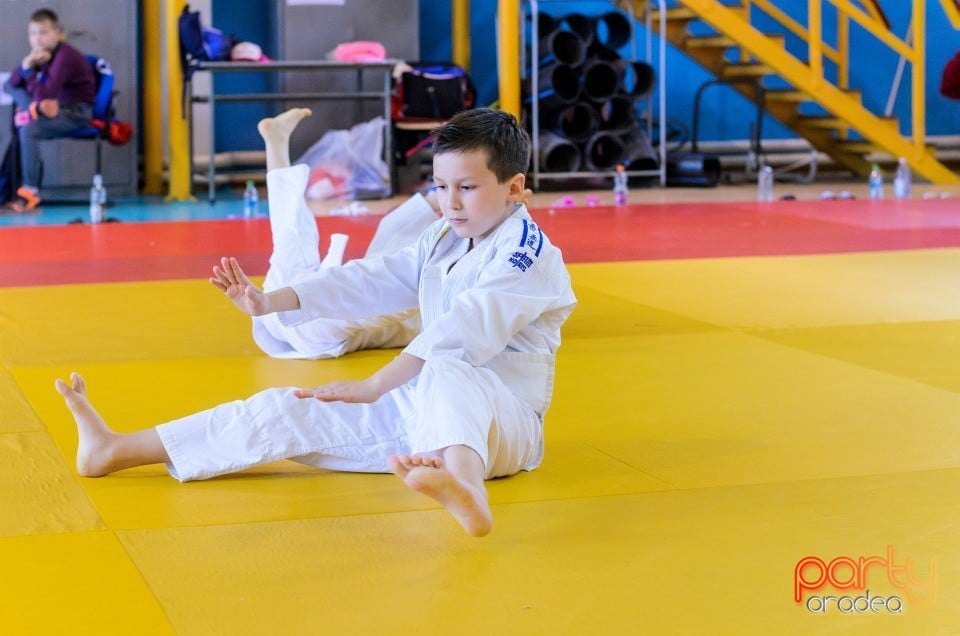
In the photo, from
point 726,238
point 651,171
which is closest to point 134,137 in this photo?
point 651,171

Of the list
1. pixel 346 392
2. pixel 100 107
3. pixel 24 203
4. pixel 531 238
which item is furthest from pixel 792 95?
pixel 346 392

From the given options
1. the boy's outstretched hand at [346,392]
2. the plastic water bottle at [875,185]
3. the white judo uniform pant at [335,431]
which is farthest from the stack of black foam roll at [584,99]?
the boy's outstretched hand at [346,392]

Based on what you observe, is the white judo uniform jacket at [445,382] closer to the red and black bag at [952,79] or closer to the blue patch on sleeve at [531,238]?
the blue patch on sleeve at [531,238]

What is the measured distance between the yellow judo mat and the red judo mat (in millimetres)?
2255

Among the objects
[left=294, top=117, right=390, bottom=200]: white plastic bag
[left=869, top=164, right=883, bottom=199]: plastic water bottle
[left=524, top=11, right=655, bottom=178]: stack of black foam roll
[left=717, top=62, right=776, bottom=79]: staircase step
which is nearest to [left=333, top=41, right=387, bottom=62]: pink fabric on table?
[left=294, top=117, right=390, bottom=200]: white plastic bag

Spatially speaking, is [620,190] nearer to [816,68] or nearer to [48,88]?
[816,68]

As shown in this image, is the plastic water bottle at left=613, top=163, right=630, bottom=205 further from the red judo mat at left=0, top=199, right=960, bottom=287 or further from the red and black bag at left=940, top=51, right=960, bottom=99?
the red and black bag at left=940, top=51, right=960, bottom=99

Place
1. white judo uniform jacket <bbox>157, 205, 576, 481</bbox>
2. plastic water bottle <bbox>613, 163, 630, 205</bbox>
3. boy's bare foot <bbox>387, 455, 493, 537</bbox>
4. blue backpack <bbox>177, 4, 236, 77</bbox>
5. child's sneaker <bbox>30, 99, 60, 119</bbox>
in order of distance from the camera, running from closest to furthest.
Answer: boy's bare foot <bbox>387, 455, 493, 537</bbox> < white judo uniform jacket <bbox>157, 205, 576, 481</bbox> < child's sneaker <bbox>30, 99, 60, 119</bbox> < plastic water bottle <bbox>613, 163, 630, 205</bbox> < blue backpack <bbox>177, 4, 236, 77</bbox>

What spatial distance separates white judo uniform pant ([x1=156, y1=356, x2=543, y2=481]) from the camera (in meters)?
2.77

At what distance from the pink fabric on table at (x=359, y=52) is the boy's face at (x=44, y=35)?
2419 millimetres

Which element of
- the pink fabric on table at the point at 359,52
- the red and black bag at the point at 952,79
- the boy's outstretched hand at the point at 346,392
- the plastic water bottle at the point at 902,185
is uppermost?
the pink fabric on table at the point at 359,52

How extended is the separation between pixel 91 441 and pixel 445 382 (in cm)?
82

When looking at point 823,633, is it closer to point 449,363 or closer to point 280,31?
point 449,363

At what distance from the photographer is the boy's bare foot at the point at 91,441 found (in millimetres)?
2848
